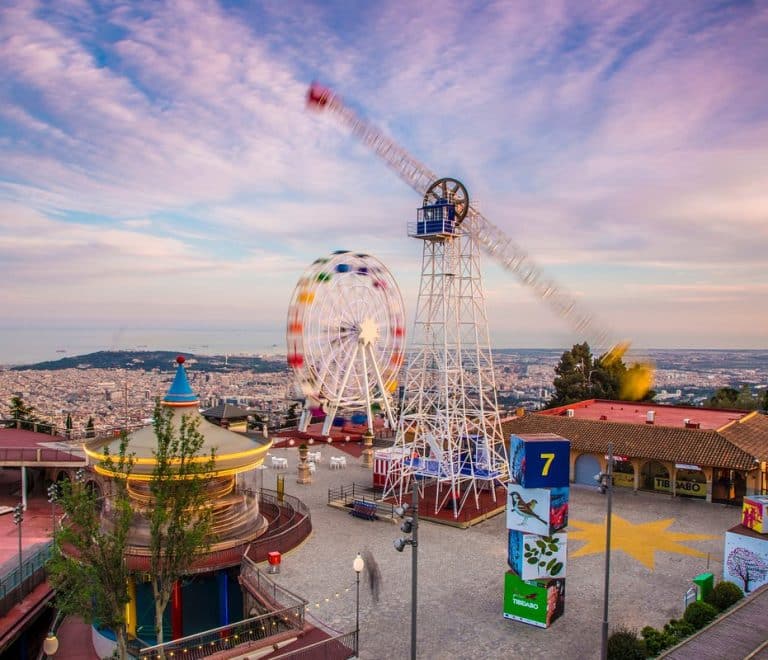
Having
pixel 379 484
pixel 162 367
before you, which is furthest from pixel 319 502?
pixel 162 367

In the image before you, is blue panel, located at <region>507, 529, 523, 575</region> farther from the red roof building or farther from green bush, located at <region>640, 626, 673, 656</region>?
the red roof building

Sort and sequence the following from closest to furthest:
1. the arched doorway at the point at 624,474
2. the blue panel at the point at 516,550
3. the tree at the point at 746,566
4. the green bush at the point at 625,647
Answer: the green bush at the point at 625,647 → the blue panel at the point at 516,550 → the tree at the point at 746,566 → the arched doorway at the point at 624,474

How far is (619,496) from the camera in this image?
31.2 m

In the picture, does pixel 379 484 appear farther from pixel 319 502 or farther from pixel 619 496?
pixel 619 496

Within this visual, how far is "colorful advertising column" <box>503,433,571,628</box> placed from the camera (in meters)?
17.3

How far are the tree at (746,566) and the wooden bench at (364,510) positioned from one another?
12683 mm

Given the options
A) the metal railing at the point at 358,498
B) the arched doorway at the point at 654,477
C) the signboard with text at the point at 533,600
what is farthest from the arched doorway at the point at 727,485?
the signboard with text at the point at 533,600

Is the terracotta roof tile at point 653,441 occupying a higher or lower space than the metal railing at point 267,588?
higher

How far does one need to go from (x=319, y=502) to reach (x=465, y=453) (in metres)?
6.99

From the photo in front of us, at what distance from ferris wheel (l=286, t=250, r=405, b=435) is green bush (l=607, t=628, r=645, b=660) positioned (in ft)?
107

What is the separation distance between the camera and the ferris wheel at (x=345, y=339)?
45.7 m

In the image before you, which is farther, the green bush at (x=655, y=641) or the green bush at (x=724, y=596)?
the green bush at (x=724, y=596)

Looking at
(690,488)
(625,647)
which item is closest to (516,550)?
(625,647)

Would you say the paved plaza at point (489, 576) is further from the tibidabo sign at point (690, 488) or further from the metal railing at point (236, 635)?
the metal railing at point (236, 635)
